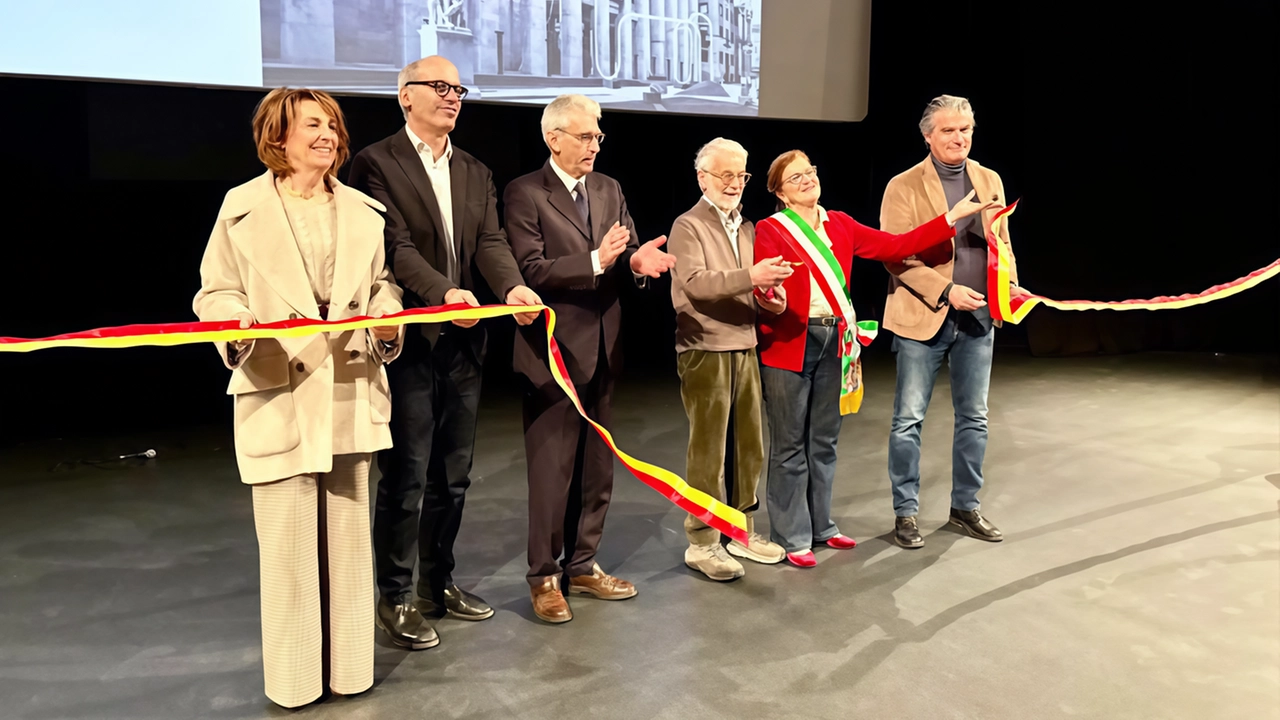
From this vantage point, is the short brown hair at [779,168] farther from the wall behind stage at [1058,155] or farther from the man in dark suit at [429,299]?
the wall behind stage at [1058,155]

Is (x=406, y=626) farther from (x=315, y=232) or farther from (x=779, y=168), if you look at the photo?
(x=779, y=168)

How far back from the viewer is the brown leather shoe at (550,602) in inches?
118

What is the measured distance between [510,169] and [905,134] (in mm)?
3186

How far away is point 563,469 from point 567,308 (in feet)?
1.62

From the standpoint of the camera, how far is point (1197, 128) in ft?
26.2

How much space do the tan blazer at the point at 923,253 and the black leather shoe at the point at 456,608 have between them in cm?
172

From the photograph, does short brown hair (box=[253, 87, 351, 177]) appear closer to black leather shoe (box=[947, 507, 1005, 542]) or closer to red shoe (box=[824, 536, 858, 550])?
red shoe (box=[824, 536, 858, 550])

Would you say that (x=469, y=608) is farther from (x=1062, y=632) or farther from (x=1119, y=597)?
(x=1119, y=597)

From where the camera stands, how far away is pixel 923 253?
3682 millimetres

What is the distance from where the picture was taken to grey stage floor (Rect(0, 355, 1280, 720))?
2.55 metres

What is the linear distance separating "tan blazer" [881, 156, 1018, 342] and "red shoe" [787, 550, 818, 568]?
0.86 m

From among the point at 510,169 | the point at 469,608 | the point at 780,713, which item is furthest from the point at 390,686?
the point at 510,169

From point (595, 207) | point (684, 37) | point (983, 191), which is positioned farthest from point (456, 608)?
point (684, 37)

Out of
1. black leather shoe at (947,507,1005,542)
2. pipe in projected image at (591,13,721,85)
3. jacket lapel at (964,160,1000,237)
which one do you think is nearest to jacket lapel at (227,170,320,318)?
jacket lapel at (964,160,1000,237)
